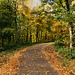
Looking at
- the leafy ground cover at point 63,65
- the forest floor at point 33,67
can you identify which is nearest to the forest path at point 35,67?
the forest floor at point 33,67

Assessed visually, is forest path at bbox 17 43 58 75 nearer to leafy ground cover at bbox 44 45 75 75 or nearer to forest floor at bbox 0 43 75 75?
forest floor at bbox 0 43 75 75

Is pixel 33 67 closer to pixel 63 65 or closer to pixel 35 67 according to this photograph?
pixel 35 67

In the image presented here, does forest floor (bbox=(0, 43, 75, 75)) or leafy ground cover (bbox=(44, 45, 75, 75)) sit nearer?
forest floor (bbox=(0, 43, 75, 75))

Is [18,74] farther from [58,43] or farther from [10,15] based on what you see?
[10,15]

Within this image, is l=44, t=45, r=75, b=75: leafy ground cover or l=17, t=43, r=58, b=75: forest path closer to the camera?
l=17, t=43, r=58, b=75: forest path

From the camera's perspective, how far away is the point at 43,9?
36.8ft

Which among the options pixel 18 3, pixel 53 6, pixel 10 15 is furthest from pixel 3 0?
pixel 53 6

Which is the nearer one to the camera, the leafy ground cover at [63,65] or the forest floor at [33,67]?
the forest floor at [33,67]

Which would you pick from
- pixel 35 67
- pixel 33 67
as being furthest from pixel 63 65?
pixel 33 67

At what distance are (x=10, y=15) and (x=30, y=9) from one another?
9.06m

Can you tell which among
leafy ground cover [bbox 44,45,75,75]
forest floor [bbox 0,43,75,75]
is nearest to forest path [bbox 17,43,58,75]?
forest floor [bbox 0,43,75,75]

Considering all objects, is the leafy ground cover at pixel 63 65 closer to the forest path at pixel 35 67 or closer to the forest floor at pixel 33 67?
the forest floor at pixel 33 67

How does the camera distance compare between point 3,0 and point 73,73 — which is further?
point 3,0

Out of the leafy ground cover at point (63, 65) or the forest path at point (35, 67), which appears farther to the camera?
the leafy ground cover at point (63, 65)
